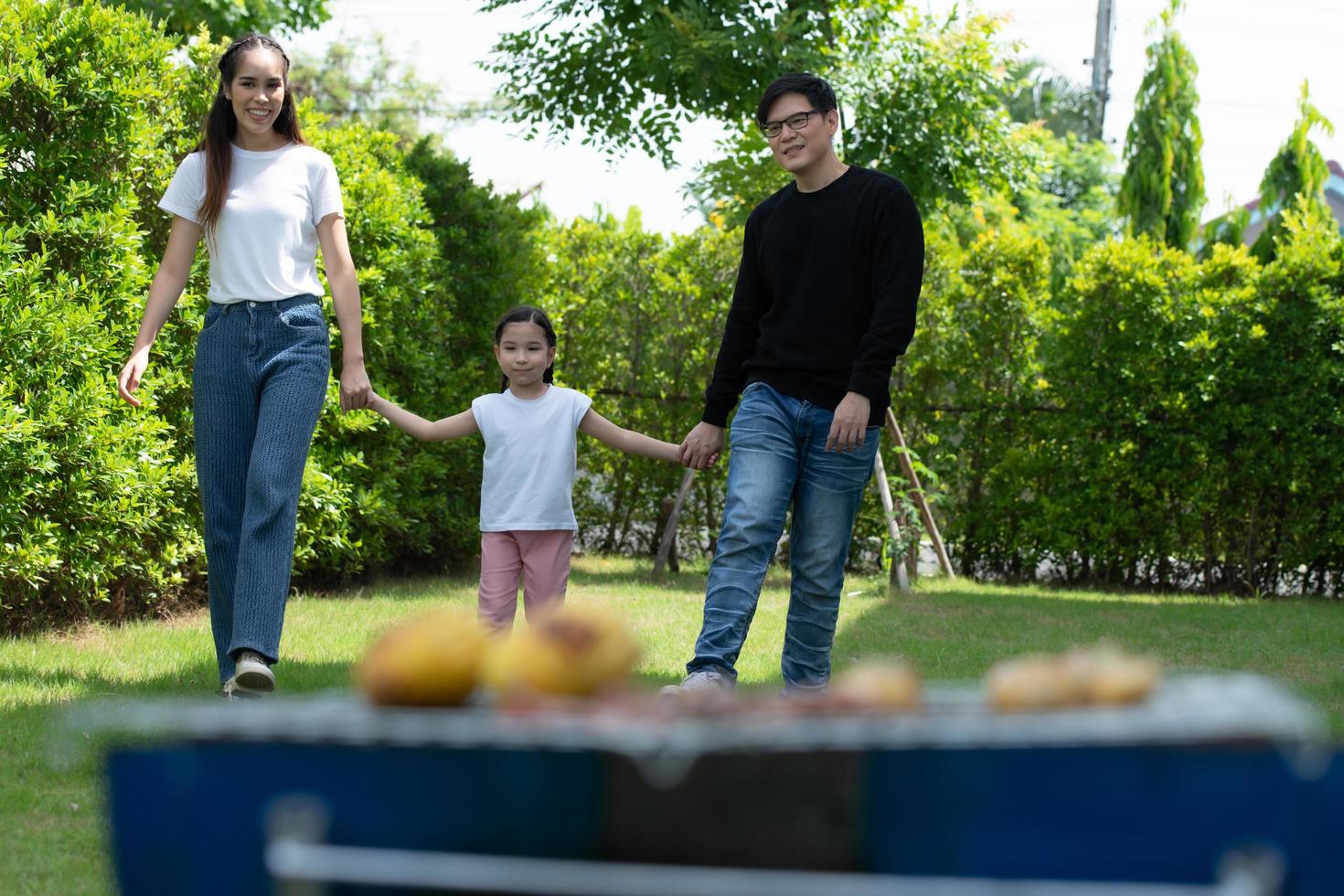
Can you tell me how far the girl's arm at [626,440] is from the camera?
4160 mm

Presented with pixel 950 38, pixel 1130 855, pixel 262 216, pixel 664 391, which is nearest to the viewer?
pixel 1130 855

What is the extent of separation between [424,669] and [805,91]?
2978 mm

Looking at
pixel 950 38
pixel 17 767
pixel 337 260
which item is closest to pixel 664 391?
pixel 950 38

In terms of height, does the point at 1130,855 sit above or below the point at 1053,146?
below

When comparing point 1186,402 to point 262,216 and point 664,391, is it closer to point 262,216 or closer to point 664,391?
point 664,391

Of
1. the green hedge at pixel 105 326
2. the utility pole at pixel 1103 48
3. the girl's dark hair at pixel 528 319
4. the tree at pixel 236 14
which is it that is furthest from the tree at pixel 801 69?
the utility pole at pixel 1103 48

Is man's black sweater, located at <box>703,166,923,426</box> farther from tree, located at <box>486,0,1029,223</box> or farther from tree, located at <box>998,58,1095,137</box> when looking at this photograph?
tree, located at <box>998,58,1095,137</box>

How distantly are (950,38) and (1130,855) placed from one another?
779 cm

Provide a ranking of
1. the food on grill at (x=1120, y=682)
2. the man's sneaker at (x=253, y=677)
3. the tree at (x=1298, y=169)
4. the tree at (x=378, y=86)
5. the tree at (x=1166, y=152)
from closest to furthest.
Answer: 1. the food on grill at (x=1120, y=682)
2. the man's sneaker at (x=253, y=677)
3. the tree at (x=1298, y=169)
4. the tree at (x=1166, y=152)
5. the tree at (x=378, y=86)

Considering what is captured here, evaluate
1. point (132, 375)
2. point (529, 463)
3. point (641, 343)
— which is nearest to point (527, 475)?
point (529, 463)

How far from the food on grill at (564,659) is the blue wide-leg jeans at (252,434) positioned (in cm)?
266

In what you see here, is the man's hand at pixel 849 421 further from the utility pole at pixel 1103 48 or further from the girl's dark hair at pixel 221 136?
the utility pole at pixel 1103 48

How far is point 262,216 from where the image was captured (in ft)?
12.9

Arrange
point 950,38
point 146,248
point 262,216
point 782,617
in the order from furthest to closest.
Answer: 1. point 950,38
2. point 782,617
3. point 146,248
4. point 262,216
